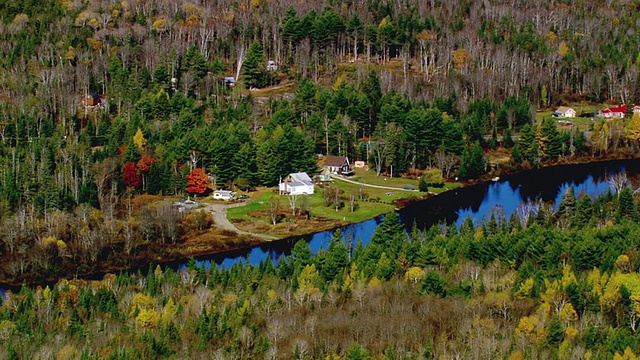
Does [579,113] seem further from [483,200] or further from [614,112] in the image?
[483,200]

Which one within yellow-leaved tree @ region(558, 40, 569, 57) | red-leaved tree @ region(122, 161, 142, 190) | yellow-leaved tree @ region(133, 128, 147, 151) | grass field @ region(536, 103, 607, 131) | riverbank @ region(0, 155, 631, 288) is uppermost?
yellow-leaved tree @ region(558, 40, 569, 57)

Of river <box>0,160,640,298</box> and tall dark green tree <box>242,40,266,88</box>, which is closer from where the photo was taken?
river <box>0,160,640,298</box>

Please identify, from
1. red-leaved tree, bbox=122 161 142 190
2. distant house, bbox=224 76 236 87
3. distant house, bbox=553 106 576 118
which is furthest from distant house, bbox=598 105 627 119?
red-leaved tree, bbox=122 161 142 190

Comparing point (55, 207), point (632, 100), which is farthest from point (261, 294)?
point (632, 100)

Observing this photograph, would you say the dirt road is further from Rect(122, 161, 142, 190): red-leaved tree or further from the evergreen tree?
the evergreen tree

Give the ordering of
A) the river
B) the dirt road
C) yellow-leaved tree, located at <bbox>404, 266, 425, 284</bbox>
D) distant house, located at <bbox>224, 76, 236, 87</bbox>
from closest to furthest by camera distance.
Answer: yellow-leaved tree, located at <bbox>404, 266, 425, 284</bbox>
the river
the dirt road
distant house, located at <bbox>224, 76, 236, 87</bbox>

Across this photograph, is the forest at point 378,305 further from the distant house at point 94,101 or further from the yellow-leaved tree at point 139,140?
the distant house at point 94,101

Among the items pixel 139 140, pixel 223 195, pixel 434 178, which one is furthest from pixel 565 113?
pixel 139 140

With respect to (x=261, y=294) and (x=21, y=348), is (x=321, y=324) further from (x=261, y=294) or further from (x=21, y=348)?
(x=21, y=348)

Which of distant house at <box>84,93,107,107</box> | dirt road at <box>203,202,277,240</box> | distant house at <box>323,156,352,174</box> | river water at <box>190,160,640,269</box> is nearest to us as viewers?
river water at <box>190,160,640,269</box>
